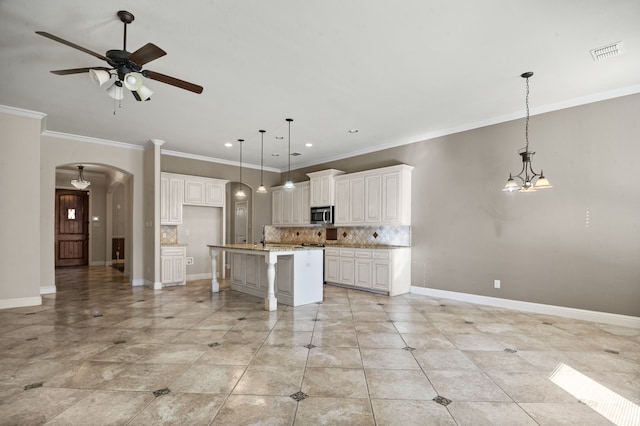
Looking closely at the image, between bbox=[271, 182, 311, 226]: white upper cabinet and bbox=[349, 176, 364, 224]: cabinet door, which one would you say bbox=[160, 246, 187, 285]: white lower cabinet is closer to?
bbox=[271, 182, 311, 226]: white upper cabinet

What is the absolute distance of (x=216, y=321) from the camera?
4.41 metres

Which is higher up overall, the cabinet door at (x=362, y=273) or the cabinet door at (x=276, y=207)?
the cabinet door at (x=276, y=207)

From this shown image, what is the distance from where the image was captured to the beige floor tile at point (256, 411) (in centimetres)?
214

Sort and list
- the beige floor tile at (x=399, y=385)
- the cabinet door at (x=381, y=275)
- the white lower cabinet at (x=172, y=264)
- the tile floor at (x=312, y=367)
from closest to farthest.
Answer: the tile floor at (x=312, y=367), the beige floor tile at (x=399, y=385), the cabinet door at (x=381, y=275), the white lower cabinet at (x=172, y=264)

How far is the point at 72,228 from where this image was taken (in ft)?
36.7

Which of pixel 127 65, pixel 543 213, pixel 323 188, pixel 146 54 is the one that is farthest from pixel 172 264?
pixel 543 213

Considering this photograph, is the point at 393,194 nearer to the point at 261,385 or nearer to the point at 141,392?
the point at 261,385

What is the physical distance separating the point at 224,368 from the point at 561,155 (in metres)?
5.33

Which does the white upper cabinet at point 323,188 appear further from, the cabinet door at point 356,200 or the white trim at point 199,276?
the white trim at point 199,276

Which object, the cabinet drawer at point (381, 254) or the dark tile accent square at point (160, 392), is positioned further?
the cabinet drawer at point (381, 254)

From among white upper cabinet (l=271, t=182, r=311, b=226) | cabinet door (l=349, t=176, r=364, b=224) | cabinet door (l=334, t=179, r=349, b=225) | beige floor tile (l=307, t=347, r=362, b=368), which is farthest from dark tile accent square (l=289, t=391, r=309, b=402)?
white upper cabinet (l=271, t=182, r=311, b=226)

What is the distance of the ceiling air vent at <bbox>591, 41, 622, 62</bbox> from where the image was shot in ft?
10.7

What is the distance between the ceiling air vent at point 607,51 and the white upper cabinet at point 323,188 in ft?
16.4

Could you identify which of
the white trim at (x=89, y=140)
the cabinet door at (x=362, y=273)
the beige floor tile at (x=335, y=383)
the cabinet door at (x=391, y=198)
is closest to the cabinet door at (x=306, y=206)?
the cabinet door at (x=362, y=273)
